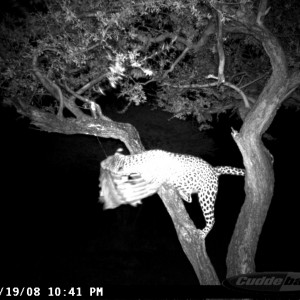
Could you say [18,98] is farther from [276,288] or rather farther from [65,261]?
[65,261]

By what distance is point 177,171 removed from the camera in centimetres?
365

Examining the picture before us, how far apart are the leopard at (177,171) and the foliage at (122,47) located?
834 millimetres

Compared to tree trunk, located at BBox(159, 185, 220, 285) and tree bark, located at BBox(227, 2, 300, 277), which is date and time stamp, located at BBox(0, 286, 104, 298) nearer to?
tree trunk, located at BBox(159, 185, 220, 285)

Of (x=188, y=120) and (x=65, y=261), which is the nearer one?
(x=65, y=261)

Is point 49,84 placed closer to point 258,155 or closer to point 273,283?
point 258,155

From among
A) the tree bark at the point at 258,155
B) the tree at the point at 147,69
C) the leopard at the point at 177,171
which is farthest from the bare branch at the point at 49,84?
the tree bark at the point at 258,155

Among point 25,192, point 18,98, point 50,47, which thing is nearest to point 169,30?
point 50,47

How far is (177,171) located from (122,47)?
163cm

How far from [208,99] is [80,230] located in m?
5.11

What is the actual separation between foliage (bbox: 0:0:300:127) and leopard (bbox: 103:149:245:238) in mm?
834

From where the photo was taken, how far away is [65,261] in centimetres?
698

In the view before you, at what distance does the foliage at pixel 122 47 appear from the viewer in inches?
133

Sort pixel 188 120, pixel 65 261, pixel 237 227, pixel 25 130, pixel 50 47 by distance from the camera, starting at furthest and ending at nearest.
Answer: pixel 25 130
pixel 188 120
pixel 65 261
pixel 237 227
pixel 50 47

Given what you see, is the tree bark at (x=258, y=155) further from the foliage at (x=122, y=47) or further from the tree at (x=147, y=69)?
the foliage at (x=122, y=47)
